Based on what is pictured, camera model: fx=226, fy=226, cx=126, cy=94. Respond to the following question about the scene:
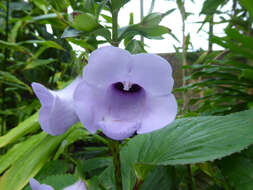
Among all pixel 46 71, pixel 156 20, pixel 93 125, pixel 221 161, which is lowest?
pixel 46 71

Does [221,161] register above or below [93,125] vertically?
below

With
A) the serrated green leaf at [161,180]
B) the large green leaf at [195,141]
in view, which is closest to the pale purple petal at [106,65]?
the large green leaf at [195,141]

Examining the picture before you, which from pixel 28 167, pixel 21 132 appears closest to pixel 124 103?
pixel 28 167

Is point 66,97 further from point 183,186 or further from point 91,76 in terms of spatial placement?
point 183,186

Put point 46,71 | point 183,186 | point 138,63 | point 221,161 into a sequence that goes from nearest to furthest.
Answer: point 138,63, point 221,161, point 183,186, point 46,71

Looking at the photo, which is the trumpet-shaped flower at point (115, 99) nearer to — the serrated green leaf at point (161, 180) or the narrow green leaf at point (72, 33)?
the narrow green leaf at point (72, 33)

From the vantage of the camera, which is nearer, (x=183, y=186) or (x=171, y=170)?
(x=171, y=170)

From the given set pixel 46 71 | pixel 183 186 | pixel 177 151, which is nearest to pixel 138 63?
pixel 177 151
